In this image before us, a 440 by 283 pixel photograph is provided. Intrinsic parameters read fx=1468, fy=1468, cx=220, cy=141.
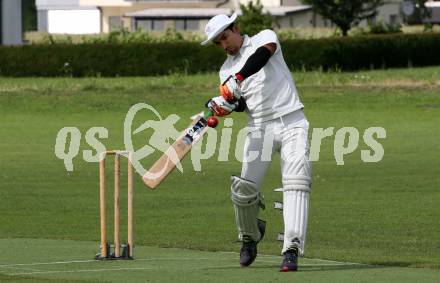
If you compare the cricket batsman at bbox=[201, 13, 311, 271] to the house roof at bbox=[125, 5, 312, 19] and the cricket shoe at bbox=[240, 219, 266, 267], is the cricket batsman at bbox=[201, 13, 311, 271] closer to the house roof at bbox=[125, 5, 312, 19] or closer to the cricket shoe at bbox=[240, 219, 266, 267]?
the cricket shoe at bbox=[240, 219, 266, 267]

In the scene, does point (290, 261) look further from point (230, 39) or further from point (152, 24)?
point (152, 24)

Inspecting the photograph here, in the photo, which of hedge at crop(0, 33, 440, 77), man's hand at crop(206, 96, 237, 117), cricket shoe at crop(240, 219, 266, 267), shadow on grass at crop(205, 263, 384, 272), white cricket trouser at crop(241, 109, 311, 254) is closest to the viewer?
white cricket trouser at crop(241, 109, 311, 254)

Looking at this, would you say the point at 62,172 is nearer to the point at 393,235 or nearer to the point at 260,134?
the point at 393,235

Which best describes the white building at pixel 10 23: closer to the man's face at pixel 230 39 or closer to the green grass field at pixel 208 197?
the green grass field at pixel 208 197

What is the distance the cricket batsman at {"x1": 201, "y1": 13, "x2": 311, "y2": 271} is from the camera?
1160 centimetres

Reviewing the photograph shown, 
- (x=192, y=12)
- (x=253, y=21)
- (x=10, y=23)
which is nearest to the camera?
(x=253, y=21)

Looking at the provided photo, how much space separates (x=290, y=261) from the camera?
11.5m

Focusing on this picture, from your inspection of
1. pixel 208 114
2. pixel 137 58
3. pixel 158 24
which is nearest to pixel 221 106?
pixel 208 114

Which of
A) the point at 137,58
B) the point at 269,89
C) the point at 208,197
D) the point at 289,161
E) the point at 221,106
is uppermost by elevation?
the point at 269,89

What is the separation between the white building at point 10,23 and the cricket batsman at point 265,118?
64958mm

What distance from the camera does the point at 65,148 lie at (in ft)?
103

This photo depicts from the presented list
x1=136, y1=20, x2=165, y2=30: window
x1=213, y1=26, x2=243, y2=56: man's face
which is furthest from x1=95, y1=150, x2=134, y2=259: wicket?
x1=136, y1=20, x2=165, y2=30: window

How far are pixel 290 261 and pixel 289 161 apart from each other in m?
0.79

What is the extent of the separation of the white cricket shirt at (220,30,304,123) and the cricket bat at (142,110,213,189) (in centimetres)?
37
